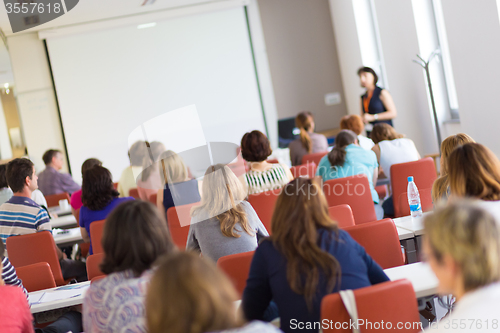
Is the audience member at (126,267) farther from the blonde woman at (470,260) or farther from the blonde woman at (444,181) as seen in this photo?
the blonde woman at (444,181)

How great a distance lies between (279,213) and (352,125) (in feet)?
11.2

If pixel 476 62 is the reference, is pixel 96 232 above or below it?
below

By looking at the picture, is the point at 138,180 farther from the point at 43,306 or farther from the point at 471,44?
the point at 471,44

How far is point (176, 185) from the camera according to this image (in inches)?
155

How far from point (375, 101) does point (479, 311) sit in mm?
5571

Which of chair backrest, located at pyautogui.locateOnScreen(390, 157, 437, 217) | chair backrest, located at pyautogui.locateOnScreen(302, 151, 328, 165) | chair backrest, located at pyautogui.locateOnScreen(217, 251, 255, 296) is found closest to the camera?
chair backrest, located at pyautogui.locateOnScreen(217, 251, 255, 296)

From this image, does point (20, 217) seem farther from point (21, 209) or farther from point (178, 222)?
point (178, 222)

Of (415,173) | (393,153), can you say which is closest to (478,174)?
(415,173)

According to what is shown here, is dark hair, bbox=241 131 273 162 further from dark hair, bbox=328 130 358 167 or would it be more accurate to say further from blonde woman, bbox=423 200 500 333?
blonde woman, bbox=423 200 500 333

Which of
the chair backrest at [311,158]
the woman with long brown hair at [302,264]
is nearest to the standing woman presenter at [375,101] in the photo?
the chair backrest at [311,158]

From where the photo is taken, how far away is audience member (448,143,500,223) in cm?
199

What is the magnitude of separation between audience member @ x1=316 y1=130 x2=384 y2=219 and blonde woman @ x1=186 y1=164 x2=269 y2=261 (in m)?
1.53

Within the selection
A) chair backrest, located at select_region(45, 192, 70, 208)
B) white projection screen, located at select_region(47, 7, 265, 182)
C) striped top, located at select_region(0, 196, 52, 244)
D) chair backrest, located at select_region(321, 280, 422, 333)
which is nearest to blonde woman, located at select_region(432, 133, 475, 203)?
chair backrest, located at select_region(321, 280, 422, 333)

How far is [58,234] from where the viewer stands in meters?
4.20
